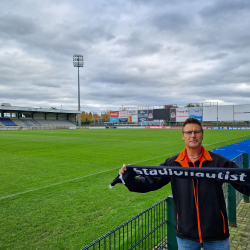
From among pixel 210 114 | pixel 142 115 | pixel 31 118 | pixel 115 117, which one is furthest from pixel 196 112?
pixel 31 118

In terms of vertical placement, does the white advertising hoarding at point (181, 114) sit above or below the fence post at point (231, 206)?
above

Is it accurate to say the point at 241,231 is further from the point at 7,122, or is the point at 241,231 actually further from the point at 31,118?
the point at 31,118

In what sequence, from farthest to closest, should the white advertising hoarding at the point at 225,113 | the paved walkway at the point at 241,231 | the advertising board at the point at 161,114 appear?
the advertising board at the point at 161,114 < the white advertising hoarding at the point at 225,113 < the paved walkway at the point at 241,231

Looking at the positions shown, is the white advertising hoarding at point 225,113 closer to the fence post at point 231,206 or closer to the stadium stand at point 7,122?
the stadium stand at point 7,122

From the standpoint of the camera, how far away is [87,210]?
17.5ft

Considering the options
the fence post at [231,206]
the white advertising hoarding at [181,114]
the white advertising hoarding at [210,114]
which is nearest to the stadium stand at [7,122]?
the white advertising hoarding at [181,114]

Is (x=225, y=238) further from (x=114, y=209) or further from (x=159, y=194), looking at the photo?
(x=159, y=194)

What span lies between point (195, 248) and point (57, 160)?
10.7 m

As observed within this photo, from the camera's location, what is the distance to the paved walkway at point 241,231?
3.81 meters

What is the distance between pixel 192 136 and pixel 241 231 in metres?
3.01

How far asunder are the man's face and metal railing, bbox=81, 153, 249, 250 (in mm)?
895

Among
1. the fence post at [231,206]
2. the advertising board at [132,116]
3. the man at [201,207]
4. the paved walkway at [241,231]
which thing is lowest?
the paved walkway at [241,231]

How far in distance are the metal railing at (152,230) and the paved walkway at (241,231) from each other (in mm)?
175

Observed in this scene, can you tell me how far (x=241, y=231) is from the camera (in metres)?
4.30
